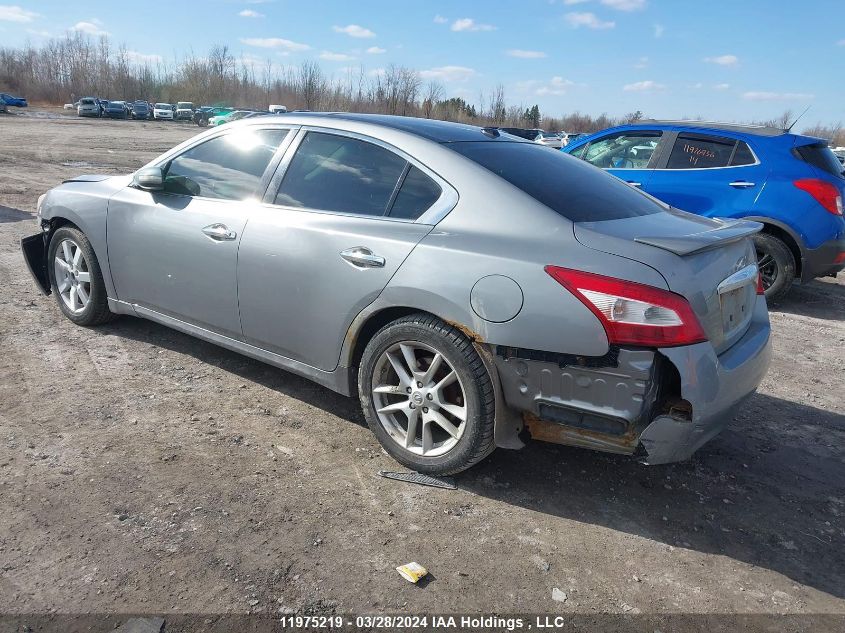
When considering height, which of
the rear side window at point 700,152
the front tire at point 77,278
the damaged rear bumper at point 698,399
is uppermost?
the rear side window at point 700,152

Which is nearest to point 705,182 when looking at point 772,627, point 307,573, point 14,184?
point 772,627

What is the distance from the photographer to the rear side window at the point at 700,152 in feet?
22.7

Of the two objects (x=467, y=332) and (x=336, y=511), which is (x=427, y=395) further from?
(x=336, y=511)

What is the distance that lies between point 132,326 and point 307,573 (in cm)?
328

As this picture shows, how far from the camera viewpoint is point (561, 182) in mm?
3277

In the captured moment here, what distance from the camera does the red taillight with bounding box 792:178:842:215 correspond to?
6469 mm

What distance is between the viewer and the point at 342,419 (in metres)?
3.71

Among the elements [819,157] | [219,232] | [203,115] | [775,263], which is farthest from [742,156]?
[203,115]

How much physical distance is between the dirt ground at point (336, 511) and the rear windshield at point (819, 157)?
3433 millimetres

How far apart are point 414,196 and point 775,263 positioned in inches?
207

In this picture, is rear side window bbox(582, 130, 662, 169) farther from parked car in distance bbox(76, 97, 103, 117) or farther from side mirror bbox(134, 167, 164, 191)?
parked car in distance bbox(76, 97, 103, 117)

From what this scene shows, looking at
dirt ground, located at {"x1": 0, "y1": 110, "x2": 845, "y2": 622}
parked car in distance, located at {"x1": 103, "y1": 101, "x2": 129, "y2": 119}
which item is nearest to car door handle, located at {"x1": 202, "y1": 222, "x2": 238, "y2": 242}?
dirt ground, located at {"x1": 0, "y1": 110, "x2": 845, "y2": 622}

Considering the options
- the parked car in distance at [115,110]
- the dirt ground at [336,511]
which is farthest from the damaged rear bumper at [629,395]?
the parked car in distance at [115,110]

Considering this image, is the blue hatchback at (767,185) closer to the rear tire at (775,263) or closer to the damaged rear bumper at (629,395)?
the rear tire at (775,263)
